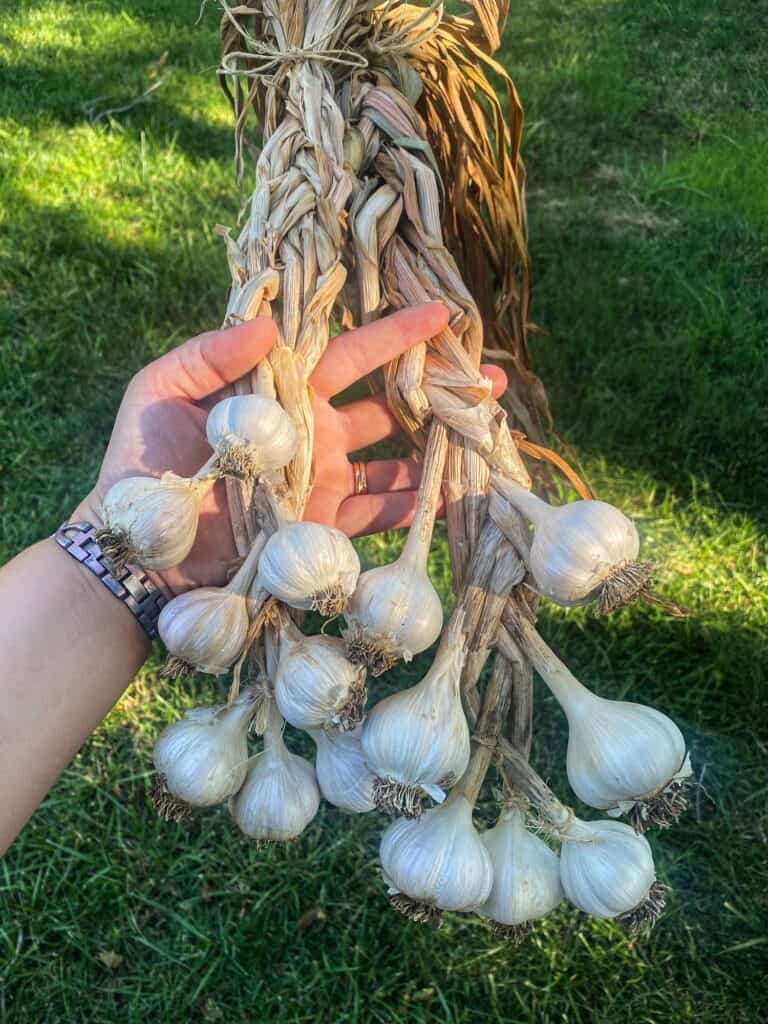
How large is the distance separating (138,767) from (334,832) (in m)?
0.40

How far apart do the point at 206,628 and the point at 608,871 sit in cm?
50

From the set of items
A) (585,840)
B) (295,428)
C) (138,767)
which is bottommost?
(138,767)

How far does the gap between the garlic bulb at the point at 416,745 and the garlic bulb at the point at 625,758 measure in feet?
0.44

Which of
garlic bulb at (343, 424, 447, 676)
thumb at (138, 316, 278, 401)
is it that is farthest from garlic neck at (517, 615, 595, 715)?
thumb at (138, 316, 278, 401)

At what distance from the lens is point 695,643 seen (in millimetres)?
1675

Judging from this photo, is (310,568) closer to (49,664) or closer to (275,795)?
(275,795)

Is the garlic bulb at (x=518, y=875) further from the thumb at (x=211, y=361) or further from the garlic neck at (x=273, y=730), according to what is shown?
the thumb at (x=211, y=361)

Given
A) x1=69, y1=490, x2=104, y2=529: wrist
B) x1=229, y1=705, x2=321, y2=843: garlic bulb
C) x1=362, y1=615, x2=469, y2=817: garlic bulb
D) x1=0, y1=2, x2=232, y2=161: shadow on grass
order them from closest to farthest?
x1=362, y1=615, x2=469, y2=817: garlic bulb
x1=229, y1=705, x2=321, y2=843: garlic bulb
x1=69, y1=490, x2=104, y2=529: wrist
x1=0, y1=2, x2=232, y2=161: shadow on grass

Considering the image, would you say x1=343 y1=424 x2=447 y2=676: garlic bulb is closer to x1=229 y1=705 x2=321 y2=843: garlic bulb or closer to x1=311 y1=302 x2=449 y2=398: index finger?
x1=229 y1=705 x2=321 y2=843: garlic bulb

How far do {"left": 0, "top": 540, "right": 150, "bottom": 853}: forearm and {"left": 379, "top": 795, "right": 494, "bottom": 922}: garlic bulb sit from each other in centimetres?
49

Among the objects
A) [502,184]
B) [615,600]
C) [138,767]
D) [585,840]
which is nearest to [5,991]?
[138,767]

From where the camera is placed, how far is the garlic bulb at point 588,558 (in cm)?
86

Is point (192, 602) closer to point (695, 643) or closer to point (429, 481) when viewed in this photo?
point (429, 481)

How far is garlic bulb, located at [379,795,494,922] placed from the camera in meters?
0.87
